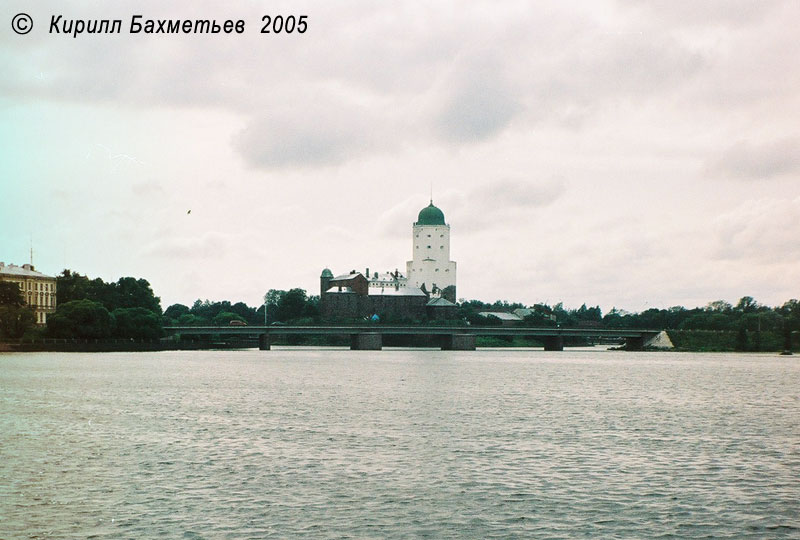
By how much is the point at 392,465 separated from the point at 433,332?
112 m

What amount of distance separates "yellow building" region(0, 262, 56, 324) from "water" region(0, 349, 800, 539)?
97043 mm

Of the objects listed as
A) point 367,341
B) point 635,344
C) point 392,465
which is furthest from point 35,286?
point 392,465

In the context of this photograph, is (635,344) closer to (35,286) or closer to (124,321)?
(124,321)

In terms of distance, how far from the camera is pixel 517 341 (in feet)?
639

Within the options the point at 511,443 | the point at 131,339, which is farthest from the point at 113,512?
the point at 131,339

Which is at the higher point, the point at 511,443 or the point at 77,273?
the point at 77,273

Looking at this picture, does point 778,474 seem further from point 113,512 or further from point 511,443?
point 113,512

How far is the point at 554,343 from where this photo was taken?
152 meters

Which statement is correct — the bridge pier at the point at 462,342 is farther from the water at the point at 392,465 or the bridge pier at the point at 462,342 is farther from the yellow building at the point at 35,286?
the water at the point at 392,465

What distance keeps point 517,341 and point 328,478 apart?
174 meters

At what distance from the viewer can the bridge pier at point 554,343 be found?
5901 inches

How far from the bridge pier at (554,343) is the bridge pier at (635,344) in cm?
1259

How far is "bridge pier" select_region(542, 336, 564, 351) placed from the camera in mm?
149875

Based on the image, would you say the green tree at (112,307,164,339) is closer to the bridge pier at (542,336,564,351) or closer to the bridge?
the bridge
